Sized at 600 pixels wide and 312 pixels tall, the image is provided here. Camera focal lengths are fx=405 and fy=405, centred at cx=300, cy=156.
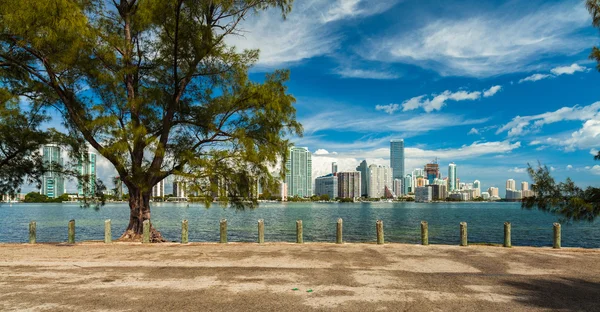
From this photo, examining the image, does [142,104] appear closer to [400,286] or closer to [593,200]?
[400,286]

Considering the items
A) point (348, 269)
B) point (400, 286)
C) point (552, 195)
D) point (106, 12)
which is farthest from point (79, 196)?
point (552, 195)

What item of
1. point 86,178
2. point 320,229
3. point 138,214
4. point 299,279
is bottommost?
point 320,229

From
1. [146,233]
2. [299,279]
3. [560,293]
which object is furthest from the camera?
[146,233]

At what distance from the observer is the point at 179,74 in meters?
22.2

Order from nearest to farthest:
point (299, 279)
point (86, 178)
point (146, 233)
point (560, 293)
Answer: point (560, 293), point (299, 279), point (146, 233), point (86, 178)

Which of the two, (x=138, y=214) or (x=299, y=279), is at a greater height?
(x=138, y=214)

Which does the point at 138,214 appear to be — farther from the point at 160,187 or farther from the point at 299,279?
the point at 160,187

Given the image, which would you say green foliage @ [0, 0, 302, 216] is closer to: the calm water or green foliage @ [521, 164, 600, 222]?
the calm water

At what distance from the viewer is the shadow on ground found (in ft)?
28.2

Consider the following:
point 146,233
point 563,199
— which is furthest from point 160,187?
point 563,199

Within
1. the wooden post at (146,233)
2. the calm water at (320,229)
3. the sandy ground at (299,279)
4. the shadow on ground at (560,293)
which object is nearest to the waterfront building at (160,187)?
the wooden post at (146,233)

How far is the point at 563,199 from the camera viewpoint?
395 inches

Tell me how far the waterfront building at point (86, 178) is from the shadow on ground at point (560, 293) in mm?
21194

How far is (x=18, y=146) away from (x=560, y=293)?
2401 cm
